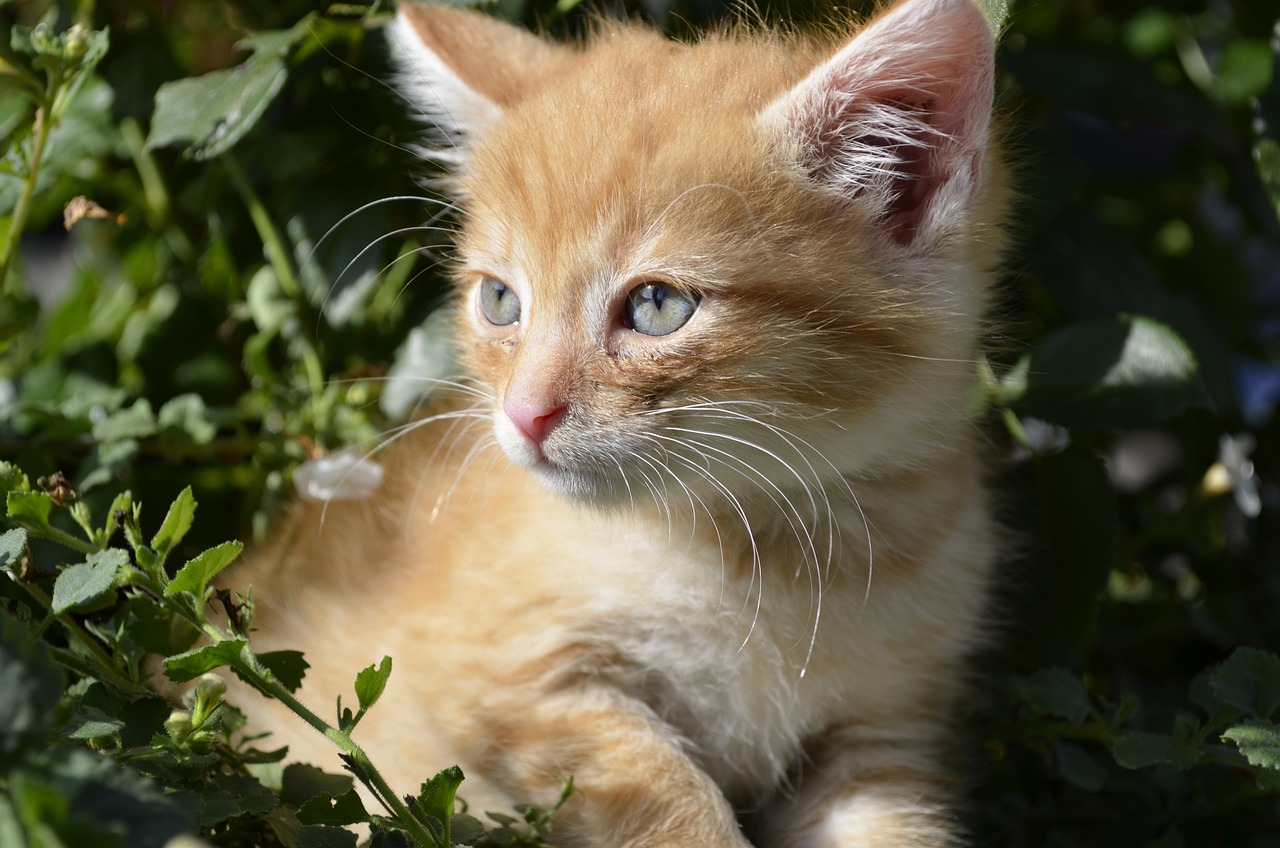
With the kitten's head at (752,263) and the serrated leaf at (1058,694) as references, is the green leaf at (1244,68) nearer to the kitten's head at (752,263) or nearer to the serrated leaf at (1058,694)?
the kitten's head at (752,263)

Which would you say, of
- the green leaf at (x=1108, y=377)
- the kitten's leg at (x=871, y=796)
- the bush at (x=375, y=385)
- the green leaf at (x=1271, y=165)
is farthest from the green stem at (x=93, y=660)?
the green leaf at (x=1271, y=165)

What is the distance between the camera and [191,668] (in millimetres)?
969

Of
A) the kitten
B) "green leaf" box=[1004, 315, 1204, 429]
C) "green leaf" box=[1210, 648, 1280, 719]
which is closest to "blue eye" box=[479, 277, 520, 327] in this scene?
the kitten

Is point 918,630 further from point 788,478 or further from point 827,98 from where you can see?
point 827,98

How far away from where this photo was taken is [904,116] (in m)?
1.13

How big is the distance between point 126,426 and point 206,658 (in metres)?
0.56

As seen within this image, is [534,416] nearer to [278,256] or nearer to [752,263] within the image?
[752,263]

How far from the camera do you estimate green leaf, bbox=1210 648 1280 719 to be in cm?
116

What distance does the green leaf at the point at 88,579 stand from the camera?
0.95m

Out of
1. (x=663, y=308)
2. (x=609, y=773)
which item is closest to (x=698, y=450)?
(x=663, y=308)

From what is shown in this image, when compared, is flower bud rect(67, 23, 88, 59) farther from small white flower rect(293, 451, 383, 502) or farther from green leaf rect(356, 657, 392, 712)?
green leaf rect(356, 657, 392, 712)

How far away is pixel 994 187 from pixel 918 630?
0.52 meters

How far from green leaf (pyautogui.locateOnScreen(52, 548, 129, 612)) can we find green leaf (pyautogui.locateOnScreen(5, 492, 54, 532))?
59 millimetres

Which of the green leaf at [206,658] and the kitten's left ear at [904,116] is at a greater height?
the kitten's left ear at [904,116]
